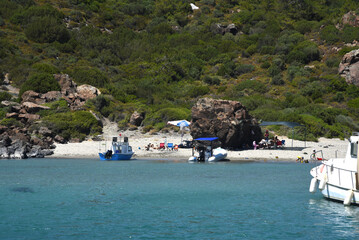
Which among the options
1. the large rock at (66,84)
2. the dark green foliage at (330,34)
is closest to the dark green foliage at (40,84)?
the large rock at (66,84)

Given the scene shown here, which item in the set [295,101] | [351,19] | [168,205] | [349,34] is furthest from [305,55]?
[168,205]

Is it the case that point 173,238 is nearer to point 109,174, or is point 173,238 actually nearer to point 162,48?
point 109,174

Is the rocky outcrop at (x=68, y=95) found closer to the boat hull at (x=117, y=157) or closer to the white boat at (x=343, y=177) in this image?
the boat hull at (x=117, y=157)

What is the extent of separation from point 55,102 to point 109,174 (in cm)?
2408

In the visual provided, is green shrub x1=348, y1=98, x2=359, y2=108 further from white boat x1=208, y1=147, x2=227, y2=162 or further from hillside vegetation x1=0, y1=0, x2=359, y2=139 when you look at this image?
white boat x1=208, y1=147, x2=227, y2=162

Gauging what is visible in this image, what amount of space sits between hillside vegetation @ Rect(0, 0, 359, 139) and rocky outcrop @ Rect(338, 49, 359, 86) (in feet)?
5.36

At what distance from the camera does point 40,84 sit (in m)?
55.8

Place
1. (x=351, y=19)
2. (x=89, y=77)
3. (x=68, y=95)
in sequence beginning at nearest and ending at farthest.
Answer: (x=68, y=95) → (x=89, y=77) → (x=351, y=19)

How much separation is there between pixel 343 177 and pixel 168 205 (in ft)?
24.6

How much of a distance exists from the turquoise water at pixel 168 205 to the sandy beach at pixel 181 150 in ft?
16.3

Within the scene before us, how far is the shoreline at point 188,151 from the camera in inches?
1481

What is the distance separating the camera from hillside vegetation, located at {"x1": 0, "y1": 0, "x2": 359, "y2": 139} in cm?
5559

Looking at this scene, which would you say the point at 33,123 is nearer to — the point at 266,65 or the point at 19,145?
the point at 19,145

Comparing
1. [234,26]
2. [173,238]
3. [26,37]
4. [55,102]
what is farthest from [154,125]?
[234,26]
